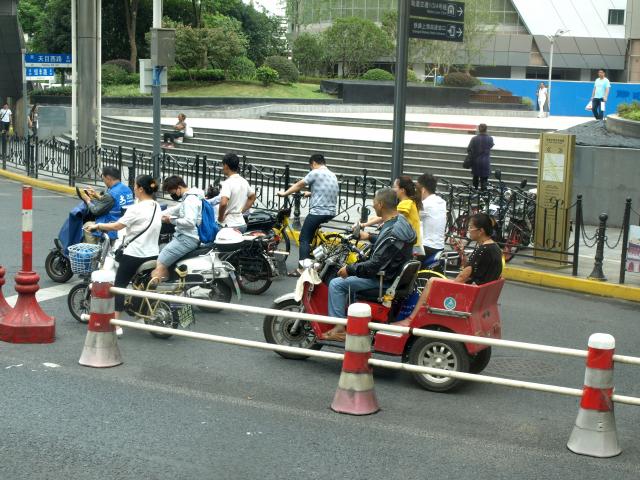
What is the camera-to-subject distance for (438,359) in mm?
8320

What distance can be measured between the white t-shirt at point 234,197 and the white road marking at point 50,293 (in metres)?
2.12

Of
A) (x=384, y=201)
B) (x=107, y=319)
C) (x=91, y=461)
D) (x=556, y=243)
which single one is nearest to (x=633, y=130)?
(x=556, y=243)

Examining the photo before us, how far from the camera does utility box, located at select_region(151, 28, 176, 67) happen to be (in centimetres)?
2130

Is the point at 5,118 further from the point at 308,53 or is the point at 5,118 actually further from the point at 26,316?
the point at 26,316

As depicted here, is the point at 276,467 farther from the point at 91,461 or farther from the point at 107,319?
the point at 107,319

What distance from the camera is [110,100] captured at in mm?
42844

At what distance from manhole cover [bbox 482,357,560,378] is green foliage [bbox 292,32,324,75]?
52731mm

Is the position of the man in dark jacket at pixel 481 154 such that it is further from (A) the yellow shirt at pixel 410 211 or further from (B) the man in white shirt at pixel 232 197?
(A) the yellow shirt at pixel 410 211

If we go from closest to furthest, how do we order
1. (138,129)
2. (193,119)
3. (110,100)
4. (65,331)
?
(65,331), (138,129), (193,119), (110,100)

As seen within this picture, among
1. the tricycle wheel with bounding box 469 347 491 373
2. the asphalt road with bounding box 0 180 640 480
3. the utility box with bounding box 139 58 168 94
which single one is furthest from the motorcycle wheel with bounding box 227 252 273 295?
the utility box with bounding box 139 58 168 94

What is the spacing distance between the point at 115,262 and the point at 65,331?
0.88 meters

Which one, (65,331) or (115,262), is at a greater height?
(115,262)

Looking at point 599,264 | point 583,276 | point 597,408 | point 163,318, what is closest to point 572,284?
point 583,276

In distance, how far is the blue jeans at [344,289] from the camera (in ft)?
28.4
